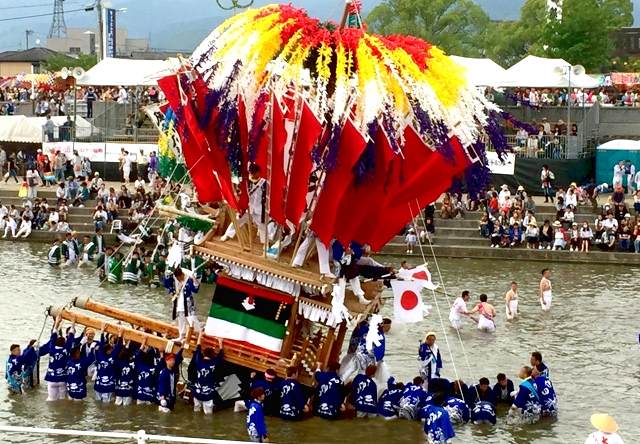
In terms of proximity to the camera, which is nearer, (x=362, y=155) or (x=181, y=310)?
(x=362, y=155)

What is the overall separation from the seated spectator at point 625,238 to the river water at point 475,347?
1.10 meters

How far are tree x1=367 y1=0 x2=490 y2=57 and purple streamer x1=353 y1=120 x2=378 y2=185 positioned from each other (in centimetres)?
5072

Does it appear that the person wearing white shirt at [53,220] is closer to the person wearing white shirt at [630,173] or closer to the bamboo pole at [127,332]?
the bamboo pole at [127,332]

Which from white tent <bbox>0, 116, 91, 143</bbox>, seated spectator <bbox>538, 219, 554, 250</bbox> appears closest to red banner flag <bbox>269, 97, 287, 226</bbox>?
seated spectator <bbox>538, 219, 554, 250</bbox>

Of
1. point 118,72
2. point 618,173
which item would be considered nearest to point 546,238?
point 618,173

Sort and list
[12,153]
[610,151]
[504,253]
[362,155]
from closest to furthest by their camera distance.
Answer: [362,155] < [504,253] < [610,151] < [12,153]

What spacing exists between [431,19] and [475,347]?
47853mm

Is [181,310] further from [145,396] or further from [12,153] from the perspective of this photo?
[12,153]

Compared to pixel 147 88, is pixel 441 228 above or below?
below

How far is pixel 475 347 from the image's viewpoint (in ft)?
78.9

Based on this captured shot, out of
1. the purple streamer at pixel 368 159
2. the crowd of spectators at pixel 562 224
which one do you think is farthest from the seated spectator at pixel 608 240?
the purple streamer at pixel 368 159

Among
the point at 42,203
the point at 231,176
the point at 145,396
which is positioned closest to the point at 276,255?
the point at 231,176

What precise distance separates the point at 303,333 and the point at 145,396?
9.06 ft

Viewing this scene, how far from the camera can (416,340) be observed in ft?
80.5
